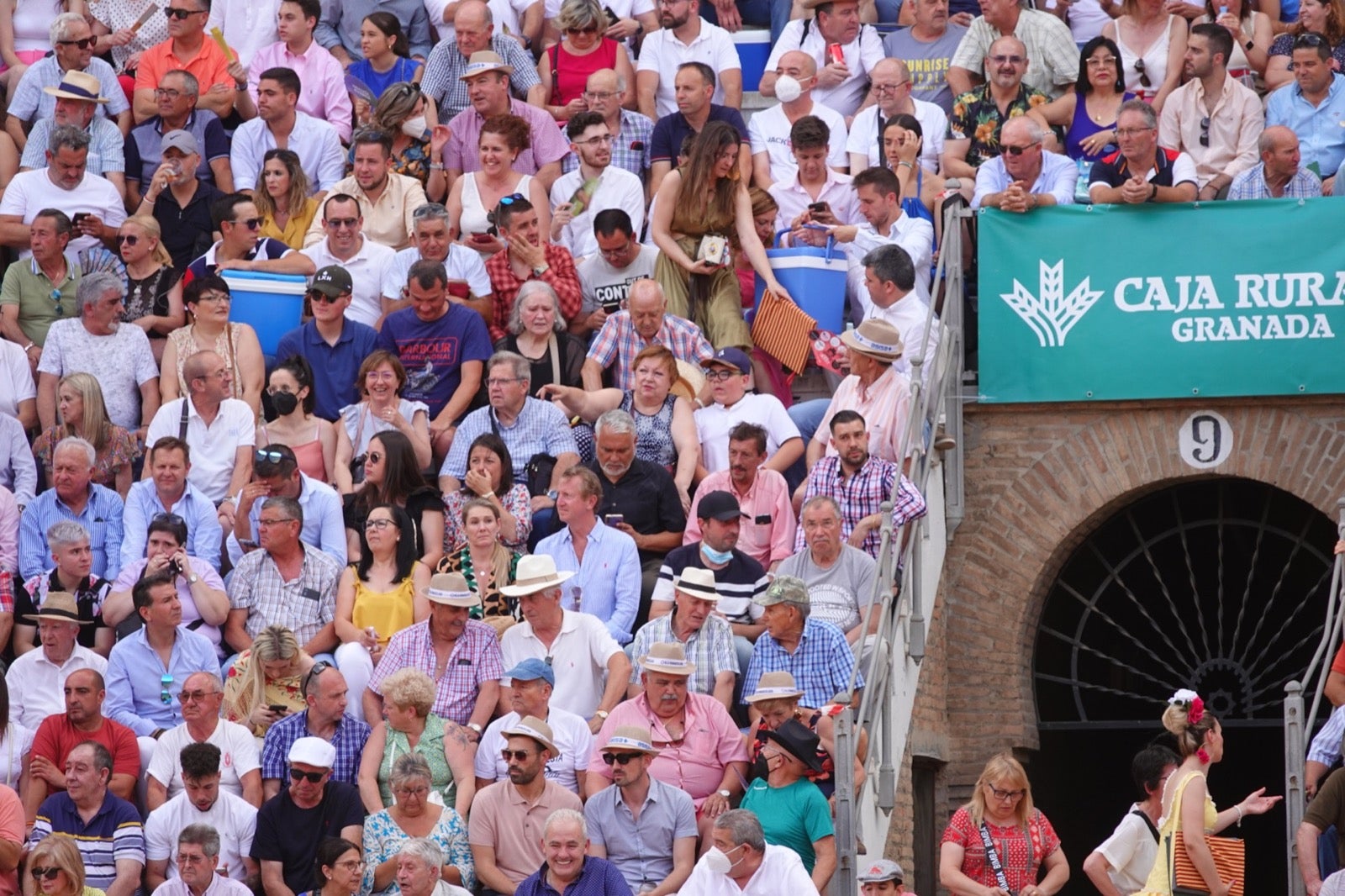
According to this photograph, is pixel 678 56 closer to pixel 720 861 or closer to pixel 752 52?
pixel 752 52

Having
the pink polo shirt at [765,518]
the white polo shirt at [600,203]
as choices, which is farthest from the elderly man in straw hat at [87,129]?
the pink polo shirt at [765,518]

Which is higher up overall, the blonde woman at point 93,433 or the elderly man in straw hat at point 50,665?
the blonde woman at point 93,433

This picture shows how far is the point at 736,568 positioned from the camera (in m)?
14.1

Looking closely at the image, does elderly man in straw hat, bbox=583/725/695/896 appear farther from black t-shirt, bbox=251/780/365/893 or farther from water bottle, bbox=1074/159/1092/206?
water bottle, bbox=1074/159/1092/206

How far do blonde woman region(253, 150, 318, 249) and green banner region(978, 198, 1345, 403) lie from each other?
447 cm

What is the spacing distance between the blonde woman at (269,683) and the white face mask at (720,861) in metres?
2.79

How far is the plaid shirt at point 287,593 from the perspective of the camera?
1415 cm

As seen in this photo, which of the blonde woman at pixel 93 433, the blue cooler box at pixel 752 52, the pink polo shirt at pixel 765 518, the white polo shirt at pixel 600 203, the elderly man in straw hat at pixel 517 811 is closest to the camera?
the elderly man in straw hat at pixel 517 811

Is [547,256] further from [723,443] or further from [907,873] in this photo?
[907,873]

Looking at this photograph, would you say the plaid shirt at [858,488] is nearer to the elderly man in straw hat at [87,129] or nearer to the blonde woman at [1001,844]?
the blonde woman at [1001,844]

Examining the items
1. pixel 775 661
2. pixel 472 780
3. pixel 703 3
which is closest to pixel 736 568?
pixel 775 661

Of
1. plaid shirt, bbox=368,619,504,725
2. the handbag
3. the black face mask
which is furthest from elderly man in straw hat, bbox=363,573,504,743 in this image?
the handbag

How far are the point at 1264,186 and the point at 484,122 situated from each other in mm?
5176

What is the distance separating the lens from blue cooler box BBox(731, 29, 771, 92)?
19.5 m
